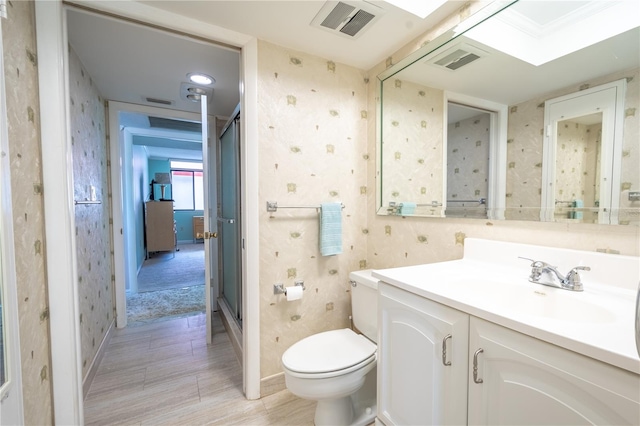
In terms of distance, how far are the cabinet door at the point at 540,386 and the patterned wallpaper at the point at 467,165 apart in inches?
30.0

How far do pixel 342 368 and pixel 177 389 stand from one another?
3.93 feet

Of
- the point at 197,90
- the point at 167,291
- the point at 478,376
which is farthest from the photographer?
the point at 167,291

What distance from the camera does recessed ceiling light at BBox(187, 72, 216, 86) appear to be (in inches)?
80.5

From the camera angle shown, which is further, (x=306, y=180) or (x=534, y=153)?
(x=306, y=180)

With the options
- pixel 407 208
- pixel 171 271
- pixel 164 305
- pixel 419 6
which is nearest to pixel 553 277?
pixel 407 208

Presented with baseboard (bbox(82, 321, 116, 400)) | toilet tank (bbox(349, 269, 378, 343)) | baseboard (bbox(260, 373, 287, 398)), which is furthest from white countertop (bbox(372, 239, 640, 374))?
baseboard (bbox(82, 321, 116, 400))

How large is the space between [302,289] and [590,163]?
4.93 ft

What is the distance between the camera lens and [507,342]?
720mm

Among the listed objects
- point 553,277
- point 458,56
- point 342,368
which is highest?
point 458,56

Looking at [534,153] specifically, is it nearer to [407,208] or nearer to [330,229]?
[407,208]

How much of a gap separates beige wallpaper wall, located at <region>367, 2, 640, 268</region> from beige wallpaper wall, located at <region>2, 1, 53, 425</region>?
179 cm

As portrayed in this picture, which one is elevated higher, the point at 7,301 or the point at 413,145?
the point at 413,145

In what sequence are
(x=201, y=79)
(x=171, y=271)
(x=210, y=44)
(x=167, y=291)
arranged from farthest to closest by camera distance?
(x=171, y=271)
(x=167, y=291)
(x=201, y=79)
(x=210, y=44)

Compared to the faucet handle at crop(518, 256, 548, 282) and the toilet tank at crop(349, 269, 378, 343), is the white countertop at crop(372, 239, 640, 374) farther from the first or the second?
the toilet tank at crop(349, 269, 378, 343)
